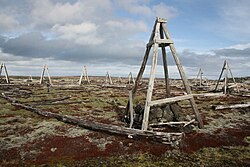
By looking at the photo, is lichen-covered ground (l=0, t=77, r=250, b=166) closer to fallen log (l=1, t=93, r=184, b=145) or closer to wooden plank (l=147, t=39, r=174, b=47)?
fallen log (l=1, t=93, r=184, b=145)

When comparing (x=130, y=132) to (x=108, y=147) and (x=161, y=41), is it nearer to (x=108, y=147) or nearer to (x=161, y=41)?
(x=108, y=147)

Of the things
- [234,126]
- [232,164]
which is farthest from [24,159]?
[234,126]

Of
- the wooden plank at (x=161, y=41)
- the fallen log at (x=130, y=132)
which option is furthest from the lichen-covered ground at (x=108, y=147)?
the wooden plank at (x=161, y=41)

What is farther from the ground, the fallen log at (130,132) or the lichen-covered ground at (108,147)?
the fallen log at (130,132)

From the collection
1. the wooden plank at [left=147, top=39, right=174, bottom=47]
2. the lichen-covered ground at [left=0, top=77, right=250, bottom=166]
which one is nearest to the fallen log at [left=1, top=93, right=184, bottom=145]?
the lichen-covered ground at [left=0, top=77, right=250, bottom=166]

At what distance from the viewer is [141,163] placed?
10484 millimetres

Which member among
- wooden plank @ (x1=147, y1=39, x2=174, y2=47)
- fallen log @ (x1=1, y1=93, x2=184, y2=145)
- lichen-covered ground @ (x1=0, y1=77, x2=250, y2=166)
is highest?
wooden plank @ (x1=147, y1=39, x2=174, y2=47)

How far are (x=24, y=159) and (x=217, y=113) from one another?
17706 millimetres

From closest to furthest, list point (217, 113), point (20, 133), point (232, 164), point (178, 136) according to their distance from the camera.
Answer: point (232, 164)
point (178, 136)
point (20, 133)
point (217, 113)

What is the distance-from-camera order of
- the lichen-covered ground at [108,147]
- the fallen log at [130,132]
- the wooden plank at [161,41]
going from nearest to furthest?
the lichen-covered ground at [108,147]
the fallen log at [130,132]
the wooden plank at [161,41]

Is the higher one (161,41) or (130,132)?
(161,41)

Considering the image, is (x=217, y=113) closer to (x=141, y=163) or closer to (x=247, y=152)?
(x=247, y=152)

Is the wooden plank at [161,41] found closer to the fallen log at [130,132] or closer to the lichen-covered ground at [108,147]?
the fallen log at [130,132]

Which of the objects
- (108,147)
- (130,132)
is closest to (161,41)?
(130,132)
